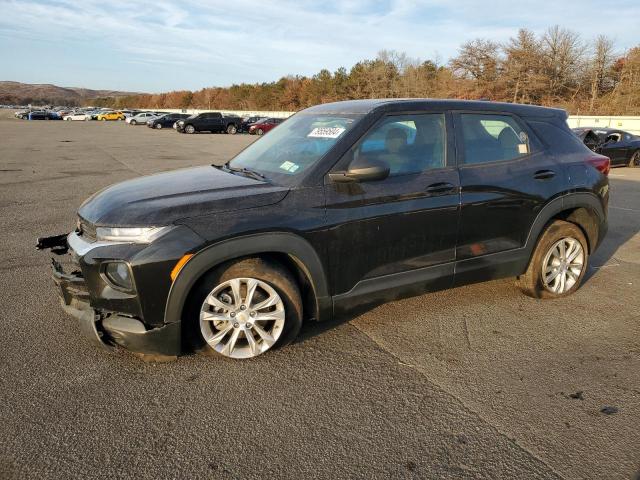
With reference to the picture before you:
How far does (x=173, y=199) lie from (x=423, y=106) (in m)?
2.05

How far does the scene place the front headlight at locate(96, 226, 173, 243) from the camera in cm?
293

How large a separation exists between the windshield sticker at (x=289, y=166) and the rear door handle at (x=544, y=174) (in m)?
2.12

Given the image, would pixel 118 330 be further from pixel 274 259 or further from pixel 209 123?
pixel 209 123

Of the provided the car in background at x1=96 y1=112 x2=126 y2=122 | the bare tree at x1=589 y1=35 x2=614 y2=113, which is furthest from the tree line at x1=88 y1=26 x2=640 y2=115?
the car in background at x1=96 y1=112 x2=126 y2=122

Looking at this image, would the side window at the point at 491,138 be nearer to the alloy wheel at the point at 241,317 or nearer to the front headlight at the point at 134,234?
the alloy wheel at the point at 241,317

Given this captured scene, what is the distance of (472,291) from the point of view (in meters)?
4.61

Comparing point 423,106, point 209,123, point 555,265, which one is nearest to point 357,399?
point 423,106

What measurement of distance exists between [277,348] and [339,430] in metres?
0.95

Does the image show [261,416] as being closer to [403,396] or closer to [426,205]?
[403,396]

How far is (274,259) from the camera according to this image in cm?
330

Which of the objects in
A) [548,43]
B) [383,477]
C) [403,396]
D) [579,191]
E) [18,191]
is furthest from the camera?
[548,43]

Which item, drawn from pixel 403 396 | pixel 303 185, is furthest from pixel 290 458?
pixel 303 185

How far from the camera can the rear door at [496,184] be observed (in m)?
3.84

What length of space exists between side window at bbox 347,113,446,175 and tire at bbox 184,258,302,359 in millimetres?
1014
